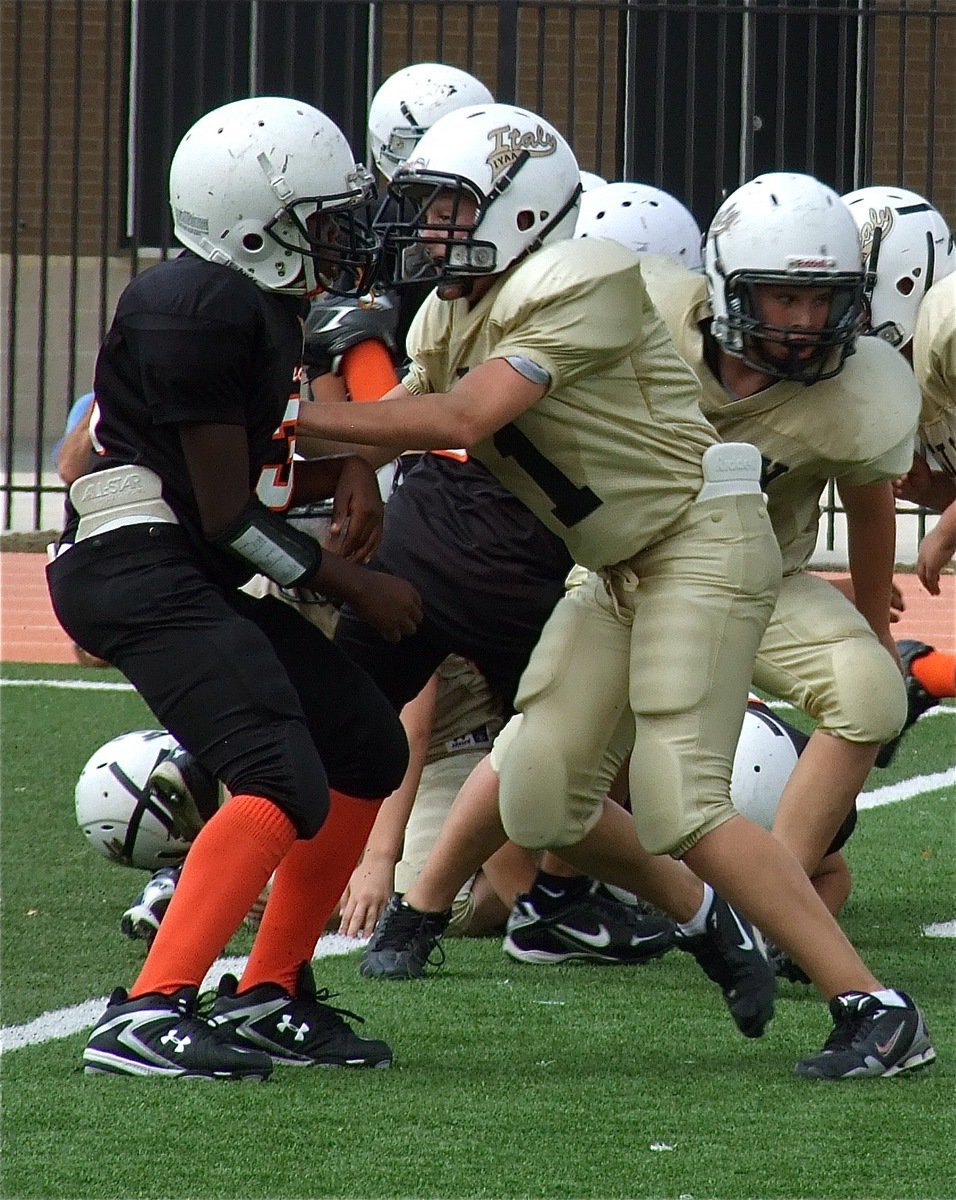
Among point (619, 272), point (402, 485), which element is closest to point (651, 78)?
point (402, 485)

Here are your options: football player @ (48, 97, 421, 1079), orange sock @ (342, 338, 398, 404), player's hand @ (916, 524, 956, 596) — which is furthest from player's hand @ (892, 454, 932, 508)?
football player @ (48, 97, 421, 1079)

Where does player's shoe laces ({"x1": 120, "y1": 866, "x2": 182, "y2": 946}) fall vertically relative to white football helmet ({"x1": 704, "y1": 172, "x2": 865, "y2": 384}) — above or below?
below

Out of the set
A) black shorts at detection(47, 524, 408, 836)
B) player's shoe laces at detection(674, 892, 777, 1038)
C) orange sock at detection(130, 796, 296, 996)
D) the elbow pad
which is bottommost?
player's shoe laces at detection(674, 892, 777, 1038)

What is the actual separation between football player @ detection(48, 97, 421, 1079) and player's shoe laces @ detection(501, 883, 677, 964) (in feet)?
2.99

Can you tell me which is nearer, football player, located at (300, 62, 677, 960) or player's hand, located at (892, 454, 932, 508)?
football player, located at (300, 62, 677, 960)

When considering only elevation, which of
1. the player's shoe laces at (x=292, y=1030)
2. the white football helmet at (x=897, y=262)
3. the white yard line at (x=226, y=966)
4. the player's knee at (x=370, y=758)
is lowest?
the white yard line at (x=226, y=966)

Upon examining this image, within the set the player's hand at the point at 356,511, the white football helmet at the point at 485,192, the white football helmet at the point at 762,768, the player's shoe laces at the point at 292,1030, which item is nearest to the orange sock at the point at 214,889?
the player's shoe laces at the point at 292,1030

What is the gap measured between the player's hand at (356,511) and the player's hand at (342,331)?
1.18 metres

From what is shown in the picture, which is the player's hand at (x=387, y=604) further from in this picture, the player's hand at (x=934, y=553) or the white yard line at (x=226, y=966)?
Result: the player's hand at (x=934, y=553)

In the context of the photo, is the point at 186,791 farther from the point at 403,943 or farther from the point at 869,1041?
the point at 869,1041

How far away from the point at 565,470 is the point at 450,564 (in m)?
0.70

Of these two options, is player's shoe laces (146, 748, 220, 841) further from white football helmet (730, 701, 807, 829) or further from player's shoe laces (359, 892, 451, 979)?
white football helmet (730, 701, 807, 829)

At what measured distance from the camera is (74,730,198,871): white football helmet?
4.71 m

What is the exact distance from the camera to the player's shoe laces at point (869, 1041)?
11.5ft
